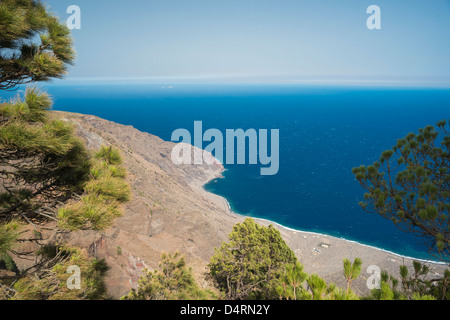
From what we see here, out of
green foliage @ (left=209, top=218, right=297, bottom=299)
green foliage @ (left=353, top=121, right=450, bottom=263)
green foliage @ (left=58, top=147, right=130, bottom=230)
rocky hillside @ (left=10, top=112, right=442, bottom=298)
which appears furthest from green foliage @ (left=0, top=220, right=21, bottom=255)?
green foliage @ (left=209, top=218, right=297, bottom=299)

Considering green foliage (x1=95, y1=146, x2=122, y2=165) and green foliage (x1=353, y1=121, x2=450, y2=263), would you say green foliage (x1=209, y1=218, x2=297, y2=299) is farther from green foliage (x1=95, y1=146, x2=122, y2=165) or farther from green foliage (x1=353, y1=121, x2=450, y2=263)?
green foliage (x1=95, y1=146, x2=122, y2=165)

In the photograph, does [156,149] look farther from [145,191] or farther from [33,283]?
[33,283]

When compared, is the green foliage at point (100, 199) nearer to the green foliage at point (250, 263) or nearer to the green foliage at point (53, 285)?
the green foliage at point (53, 285)

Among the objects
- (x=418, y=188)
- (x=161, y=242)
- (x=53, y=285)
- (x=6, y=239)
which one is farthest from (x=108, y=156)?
(x=161, y=242)

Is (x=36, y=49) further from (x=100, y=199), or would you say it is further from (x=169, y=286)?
(x=169, y=286)

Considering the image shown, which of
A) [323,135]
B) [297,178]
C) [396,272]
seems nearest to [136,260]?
[396,272]
